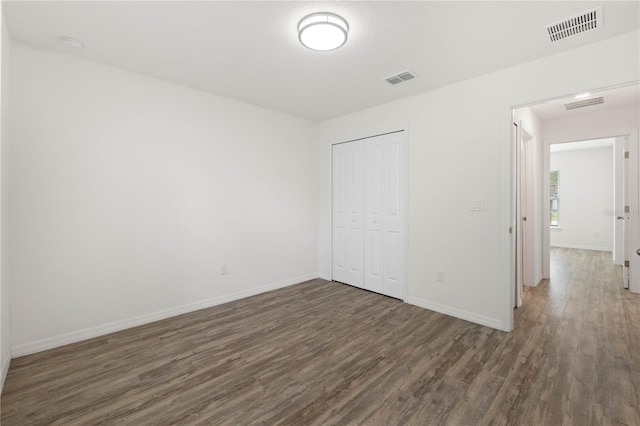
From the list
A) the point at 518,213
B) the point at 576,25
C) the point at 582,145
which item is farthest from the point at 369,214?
the point at 582,145

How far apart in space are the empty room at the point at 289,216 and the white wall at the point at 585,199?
12.3 ft

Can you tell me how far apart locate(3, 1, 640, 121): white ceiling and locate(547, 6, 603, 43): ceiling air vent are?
5cm

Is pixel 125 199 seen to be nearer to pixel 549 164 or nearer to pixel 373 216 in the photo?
pixel 373 216

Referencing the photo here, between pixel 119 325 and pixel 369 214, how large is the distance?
3.34 metres

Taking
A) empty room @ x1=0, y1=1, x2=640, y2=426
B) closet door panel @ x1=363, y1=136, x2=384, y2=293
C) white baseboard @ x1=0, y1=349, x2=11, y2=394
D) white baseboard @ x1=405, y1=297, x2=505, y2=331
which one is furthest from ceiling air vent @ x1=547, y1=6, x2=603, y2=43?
white baseboard @ x1=0, y1=349, x2=11, y2=394

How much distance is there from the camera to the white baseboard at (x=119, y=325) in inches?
96.2

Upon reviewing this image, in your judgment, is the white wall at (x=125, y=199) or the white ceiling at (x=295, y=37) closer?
the white ceiling at (x=295, y=37)

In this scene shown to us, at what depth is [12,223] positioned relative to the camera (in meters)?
2.36

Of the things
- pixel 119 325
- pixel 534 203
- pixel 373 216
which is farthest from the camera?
pixel 534 203

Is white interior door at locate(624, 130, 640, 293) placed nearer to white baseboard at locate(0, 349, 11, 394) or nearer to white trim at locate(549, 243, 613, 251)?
white trim at locate(549, 243, 613, 251)

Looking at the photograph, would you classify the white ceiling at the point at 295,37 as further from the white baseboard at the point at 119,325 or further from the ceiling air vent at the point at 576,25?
the white baseboard at the point at 119,325

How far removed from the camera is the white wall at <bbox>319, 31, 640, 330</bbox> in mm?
2484

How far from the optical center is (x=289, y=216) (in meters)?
4.49

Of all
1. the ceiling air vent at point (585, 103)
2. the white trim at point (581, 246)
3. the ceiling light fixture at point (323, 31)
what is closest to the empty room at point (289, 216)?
the ceiling light fixture at point (323, 31)
